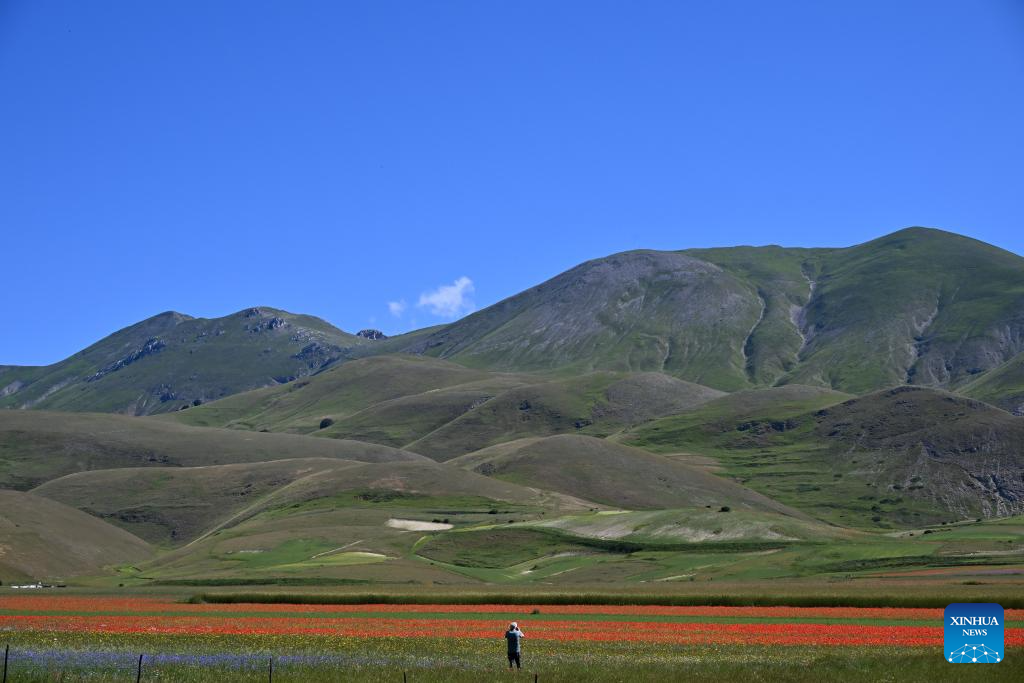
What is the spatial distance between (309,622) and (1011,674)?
133 feet

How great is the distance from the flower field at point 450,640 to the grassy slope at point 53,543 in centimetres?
6658

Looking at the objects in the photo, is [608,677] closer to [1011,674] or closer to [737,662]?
[737,662]

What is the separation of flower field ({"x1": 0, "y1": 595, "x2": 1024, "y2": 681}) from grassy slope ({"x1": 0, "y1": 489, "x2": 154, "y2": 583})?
6658 cm

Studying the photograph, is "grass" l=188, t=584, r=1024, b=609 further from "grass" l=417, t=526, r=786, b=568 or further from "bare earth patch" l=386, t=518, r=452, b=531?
"bare earth patch" l=386, t=518, r=452, b=531

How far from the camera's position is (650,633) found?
56.8 meters

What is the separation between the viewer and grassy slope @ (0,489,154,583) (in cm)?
13875

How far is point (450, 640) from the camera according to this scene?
53.8 meters

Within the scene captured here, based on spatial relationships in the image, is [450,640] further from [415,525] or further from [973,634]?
[415,525]

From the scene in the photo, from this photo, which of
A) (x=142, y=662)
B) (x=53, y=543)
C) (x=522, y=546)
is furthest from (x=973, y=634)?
(x=53, y=543)

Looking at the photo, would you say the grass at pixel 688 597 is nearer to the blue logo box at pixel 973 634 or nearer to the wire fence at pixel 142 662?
the blue logo box at pixel 973 634

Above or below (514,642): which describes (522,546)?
above

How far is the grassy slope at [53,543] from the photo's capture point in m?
139

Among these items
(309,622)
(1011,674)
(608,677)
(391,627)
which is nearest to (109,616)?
(309,622)

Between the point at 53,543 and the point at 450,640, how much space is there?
393ft
